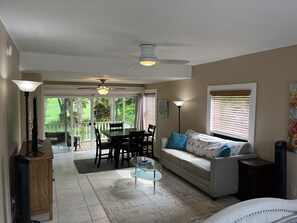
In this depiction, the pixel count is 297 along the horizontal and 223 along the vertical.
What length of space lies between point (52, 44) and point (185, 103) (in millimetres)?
3493

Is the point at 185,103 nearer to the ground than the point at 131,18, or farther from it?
nearer to the ground

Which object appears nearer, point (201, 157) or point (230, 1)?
point (230, 1)

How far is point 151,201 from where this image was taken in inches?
144

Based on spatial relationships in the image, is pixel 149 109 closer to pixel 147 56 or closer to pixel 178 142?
pixel 178 142

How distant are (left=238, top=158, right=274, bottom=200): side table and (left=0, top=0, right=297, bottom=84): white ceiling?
183 cm

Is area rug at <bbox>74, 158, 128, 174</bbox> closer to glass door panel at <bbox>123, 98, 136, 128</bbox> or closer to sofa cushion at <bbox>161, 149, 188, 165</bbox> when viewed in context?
sofa cushion at <bbox>161, 149, 188, 165</bbox>

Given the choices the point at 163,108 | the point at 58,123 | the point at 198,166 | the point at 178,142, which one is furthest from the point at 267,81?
the point at 58,123

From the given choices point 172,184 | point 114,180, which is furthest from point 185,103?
point 114,180

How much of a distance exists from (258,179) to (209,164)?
0.85 metres

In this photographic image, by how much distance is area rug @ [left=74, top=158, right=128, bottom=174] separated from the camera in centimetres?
539

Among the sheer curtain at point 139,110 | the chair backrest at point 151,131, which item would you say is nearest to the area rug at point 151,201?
the chair backrest at point 151,131

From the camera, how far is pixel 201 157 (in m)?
4.45

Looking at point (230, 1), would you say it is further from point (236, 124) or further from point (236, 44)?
point (236, 124)

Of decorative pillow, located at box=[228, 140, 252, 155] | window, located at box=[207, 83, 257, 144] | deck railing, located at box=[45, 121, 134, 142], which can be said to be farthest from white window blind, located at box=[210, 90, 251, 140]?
deck railing, located at box=[45, 121, 134, 142]
